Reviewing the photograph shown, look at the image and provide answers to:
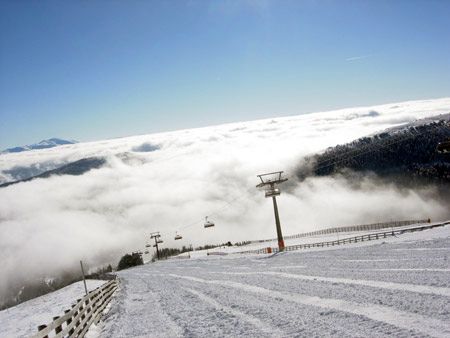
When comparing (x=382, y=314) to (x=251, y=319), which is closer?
(x=382, y=314)

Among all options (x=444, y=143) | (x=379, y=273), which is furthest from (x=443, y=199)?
(x=379, y=273)

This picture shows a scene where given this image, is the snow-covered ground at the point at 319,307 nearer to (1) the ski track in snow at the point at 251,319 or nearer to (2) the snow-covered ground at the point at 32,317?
(1) the ski track in snow at the point at 251,319

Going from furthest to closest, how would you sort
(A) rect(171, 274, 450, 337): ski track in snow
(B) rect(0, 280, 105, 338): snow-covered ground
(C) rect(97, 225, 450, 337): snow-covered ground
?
1. (B) rect(0, 280, 105, 338): snow-covered ground
2. (C) rect(97, 225, 450, 337): snow-covered ground
3. (A) rect(171, 274, 450, 337): ski track in snow

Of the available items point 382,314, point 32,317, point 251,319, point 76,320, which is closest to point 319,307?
point 251,319

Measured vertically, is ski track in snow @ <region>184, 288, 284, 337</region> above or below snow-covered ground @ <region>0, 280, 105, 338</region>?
above

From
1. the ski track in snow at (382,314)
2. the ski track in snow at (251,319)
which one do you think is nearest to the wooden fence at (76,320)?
the ski track in snow at (251,319)

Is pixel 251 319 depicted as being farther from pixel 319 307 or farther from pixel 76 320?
pixel 76 320

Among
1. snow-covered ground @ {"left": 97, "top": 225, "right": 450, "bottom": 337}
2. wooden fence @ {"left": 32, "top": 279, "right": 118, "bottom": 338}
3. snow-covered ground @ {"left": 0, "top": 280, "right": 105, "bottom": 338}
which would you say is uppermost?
wooden fence @ {"left": 32, "top": 279, "right": 118, "bottom": 338}

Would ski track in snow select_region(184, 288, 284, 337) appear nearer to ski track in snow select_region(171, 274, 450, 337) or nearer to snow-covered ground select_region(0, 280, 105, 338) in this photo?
ski track in snow select_region(171, 274, 450, 337)

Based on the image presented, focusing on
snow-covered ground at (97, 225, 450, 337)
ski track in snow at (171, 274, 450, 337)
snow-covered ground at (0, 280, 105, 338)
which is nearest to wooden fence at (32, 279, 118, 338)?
snow-covered ground at (97, 225, 450, 337)

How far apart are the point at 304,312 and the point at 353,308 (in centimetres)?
143

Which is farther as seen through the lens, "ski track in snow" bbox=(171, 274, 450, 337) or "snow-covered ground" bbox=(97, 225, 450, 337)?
"snow-covered ground" bbox=(97, 225, 450, 337)

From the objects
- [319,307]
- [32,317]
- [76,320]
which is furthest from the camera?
[32,317]

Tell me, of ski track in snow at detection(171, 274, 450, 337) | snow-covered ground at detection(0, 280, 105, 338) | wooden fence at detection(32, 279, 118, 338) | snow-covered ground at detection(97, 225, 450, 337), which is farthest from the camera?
snow-covered ground at detection(0, 280, 105, 338)
